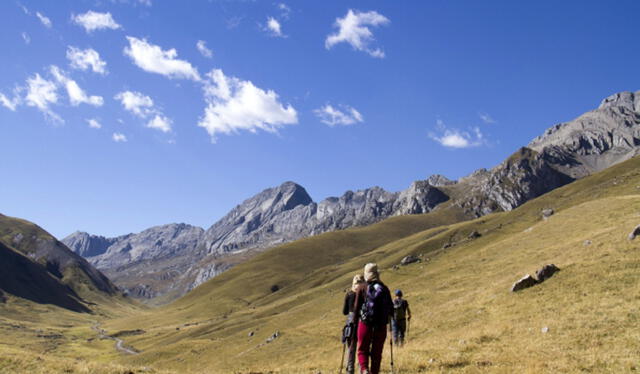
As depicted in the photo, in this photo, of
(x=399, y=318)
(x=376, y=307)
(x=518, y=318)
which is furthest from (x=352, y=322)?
(x=518, y=318)

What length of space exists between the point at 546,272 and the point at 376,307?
88.4 feet

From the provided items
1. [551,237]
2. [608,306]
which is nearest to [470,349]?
[608,306]

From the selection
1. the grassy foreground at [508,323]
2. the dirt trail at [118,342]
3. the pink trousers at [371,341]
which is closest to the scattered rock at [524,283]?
the grassy foreground at [508,323]

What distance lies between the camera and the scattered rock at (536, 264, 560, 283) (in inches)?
1291

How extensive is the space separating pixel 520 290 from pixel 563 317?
10.6 metres

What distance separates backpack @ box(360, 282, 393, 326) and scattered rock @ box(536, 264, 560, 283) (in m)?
26.0

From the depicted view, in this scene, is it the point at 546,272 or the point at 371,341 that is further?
the point at 546,272

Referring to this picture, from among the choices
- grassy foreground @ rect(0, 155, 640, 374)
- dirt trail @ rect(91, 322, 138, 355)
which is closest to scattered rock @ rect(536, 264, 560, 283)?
grassy foreground @ rect(0, 155, 640, 374)

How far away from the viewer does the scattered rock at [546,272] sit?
108ft

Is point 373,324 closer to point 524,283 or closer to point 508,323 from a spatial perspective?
point 508,323

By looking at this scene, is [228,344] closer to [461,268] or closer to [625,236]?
[461,268]

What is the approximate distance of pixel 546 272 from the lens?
33031 millimetres

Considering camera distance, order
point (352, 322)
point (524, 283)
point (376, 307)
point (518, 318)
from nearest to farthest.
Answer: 1. point (376, 307)
2. point (352, 322)
3. point (518, 318)
4. point (524, 283)

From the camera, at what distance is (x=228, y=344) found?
8238cm
